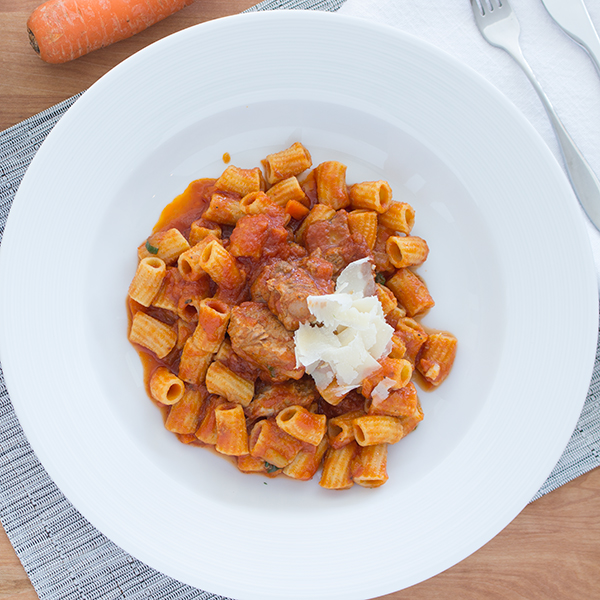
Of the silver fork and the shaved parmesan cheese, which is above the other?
the silver fork

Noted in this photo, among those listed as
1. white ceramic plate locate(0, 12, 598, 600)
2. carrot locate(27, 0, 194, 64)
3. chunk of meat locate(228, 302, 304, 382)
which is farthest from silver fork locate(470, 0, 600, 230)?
chunk of meat locate(228, 302, 304, 382)

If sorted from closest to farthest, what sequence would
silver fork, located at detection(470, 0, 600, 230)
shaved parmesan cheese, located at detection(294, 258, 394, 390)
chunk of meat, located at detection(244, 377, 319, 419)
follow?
shaved parmesan cheese, located at detection(294, 258, 394, 390), chunk of meat, located at detection(244, 377, 319, 419), silver fork, located at detection(470, 0, 600, 230)

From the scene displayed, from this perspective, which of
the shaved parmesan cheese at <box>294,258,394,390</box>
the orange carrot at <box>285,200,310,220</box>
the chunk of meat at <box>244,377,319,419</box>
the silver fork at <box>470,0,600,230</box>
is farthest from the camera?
the silver fork at <box>470,0,600,230</box>

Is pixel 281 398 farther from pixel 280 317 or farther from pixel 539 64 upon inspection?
pixel 539 64

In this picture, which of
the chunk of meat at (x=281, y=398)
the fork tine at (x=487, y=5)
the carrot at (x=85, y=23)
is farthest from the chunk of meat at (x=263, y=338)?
the fork tine at (x=487, y=5)

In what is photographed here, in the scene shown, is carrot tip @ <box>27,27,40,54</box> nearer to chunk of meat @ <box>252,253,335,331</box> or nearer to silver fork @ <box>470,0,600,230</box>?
chunk of meat @ <box>252,253,335,331</box>

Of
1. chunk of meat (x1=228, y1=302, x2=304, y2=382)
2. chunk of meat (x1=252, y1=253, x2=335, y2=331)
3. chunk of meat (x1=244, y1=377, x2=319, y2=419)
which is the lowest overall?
chunk of meat (x1=244, y1=377, x2=319, y2=419)

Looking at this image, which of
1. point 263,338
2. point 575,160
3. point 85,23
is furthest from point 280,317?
point 85,23
